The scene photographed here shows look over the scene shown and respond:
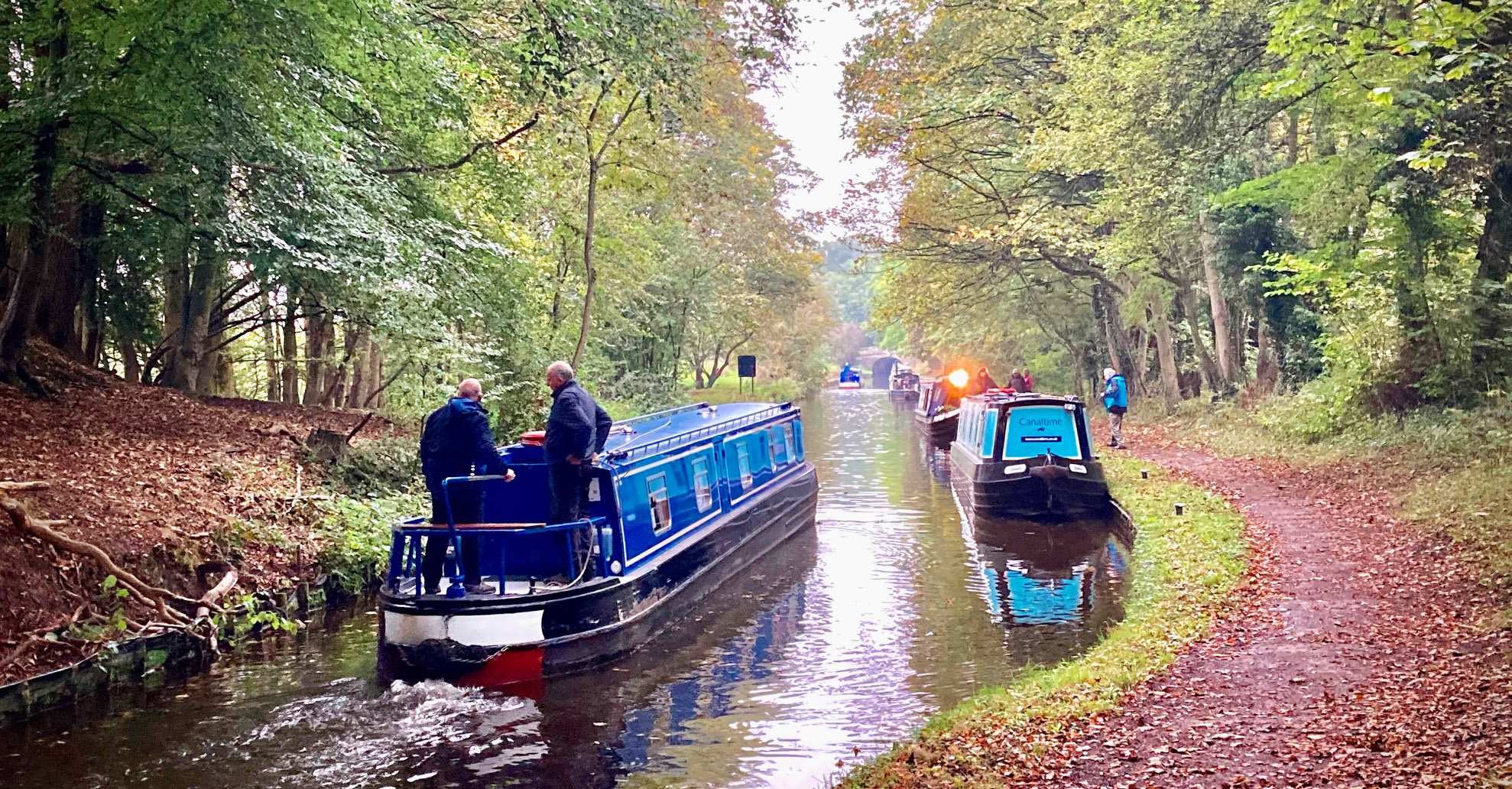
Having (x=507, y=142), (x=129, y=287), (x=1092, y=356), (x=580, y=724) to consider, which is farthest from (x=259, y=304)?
(x=1092, y=356)

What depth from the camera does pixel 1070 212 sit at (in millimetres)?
22406

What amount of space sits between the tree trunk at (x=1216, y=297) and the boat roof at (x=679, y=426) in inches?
365

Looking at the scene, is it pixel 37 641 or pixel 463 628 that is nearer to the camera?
pixel 37 641

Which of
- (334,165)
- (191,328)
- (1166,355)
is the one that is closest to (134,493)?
(334,165)

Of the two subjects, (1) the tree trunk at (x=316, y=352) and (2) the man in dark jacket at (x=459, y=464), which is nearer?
(2) the man in dark jacket at (x=459, y=464)

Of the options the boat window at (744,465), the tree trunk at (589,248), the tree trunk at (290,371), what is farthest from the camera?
the tree trunk at (290,371)

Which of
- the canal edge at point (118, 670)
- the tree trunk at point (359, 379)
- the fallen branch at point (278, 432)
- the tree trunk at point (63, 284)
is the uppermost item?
the tree trunk at point (63, 284)

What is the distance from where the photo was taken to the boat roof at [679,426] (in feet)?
35.6

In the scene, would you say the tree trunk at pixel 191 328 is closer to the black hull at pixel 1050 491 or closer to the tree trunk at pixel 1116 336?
the black hull at pixel 1050 491

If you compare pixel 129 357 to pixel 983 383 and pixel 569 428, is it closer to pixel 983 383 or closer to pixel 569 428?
pixel 569 428

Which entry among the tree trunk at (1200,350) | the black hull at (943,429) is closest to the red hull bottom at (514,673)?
the tree trunk at (1200,350)

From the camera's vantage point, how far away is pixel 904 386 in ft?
192

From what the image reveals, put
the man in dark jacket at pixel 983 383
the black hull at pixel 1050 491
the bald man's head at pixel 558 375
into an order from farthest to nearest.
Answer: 1. the man in dark jacket at pixel 983 383
2. the black hull at pixel 1050 491
3. the bald man's head at pixel 558 375

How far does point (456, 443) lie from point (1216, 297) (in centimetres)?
1749
